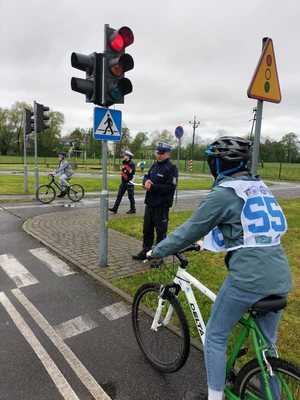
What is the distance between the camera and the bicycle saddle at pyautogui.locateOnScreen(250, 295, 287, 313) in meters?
1.80

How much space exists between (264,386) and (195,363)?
3.66 ft

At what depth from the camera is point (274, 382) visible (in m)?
1.85

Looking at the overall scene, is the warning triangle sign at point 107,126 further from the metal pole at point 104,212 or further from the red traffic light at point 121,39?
the red traffic light at point 121,39

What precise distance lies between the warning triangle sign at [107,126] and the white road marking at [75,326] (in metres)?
2.64

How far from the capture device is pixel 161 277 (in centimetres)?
467

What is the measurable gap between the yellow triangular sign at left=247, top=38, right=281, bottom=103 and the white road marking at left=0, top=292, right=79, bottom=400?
3.18 meters

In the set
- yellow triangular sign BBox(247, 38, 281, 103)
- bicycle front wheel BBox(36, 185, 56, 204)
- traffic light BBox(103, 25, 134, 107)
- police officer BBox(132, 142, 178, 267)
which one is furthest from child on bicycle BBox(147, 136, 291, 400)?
bicycle front wheel BBox(36, 185, 56, 204)

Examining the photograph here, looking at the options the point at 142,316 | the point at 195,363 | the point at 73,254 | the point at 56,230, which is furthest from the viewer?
the point at 56,230

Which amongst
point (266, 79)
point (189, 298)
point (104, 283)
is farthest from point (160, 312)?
point (266, 79)

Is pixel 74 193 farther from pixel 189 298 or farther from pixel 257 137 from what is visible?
pixel 189 298

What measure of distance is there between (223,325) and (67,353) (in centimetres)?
176

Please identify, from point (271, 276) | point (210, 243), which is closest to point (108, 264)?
point (210, 243)

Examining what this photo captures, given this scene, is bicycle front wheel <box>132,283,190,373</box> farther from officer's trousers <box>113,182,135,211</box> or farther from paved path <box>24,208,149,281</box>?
officer's trousers <box>113,182,135,211</box>

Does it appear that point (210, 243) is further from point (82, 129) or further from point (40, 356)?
point (82, 129)
